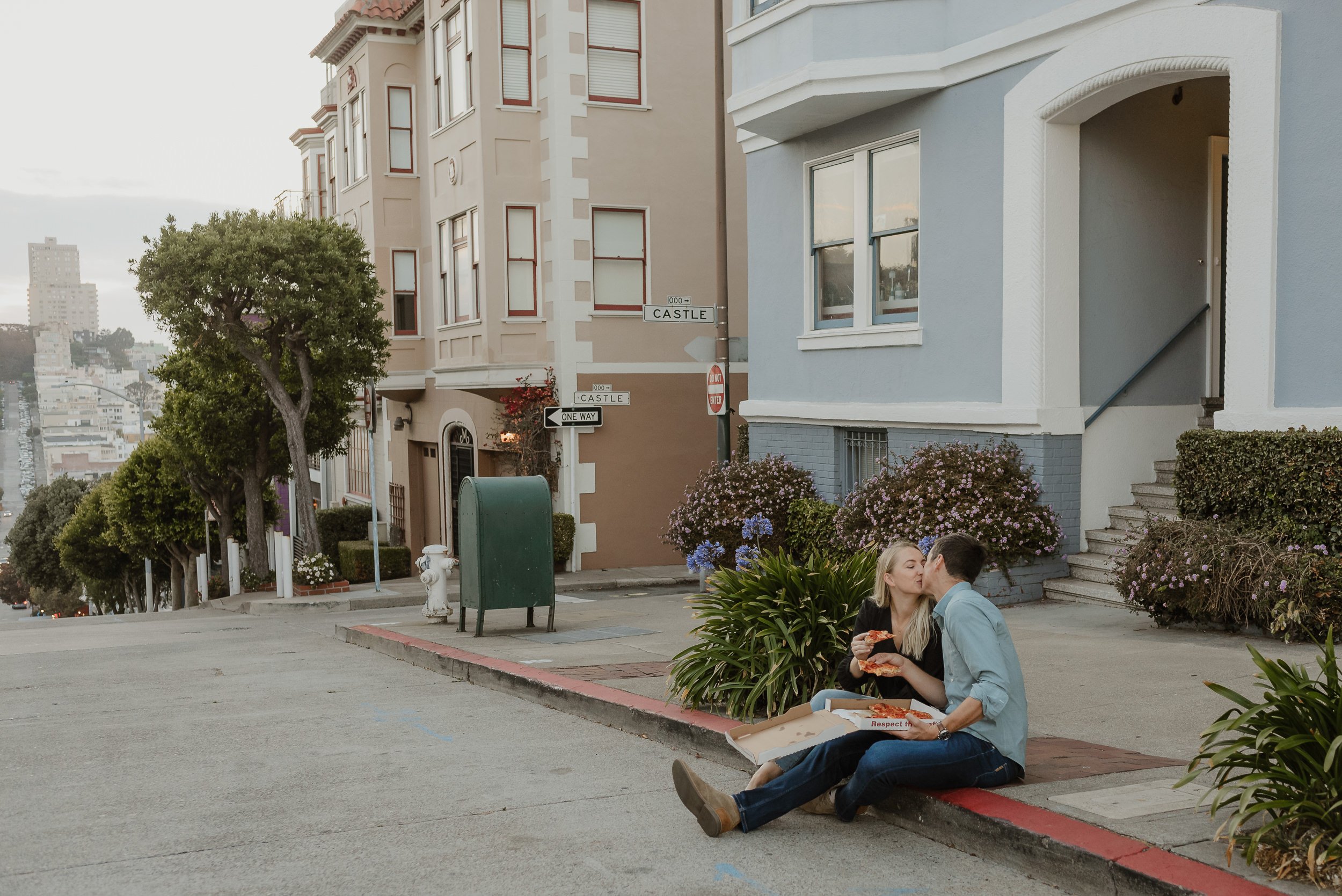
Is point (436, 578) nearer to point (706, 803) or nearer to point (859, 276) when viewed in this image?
point (859, 276)

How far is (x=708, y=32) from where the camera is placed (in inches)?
854

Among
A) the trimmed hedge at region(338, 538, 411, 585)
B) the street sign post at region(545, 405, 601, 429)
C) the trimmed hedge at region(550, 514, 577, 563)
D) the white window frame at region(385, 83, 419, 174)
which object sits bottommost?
the trimmed hedge at region(338, 538, 411, 585)

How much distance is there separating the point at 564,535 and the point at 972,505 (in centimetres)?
1046

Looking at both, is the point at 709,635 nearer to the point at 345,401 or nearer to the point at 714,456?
the point at 714,456

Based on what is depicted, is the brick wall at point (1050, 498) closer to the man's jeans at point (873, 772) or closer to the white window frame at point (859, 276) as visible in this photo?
the white window frame at point (859, 276)

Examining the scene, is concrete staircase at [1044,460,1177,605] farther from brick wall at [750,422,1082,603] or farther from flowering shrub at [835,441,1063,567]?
flowering shrub at [835,441,1063,567]

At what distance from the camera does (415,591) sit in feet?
67.9

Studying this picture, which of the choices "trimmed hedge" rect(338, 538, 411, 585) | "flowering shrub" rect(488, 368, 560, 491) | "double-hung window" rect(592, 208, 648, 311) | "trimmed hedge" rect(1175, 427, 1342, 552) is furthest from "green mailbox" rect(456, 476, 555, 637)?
"trimmed hedge" rect(338, 538, 411, 585)

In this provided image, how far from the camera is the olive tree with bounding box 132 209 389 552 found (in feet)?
66.6

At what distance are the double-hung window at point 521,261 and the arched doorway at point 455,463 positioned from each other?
3.68 meters

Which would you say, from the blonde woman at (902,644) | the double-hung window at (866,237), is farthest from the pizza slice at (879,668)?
the double-hung window at (866,237)

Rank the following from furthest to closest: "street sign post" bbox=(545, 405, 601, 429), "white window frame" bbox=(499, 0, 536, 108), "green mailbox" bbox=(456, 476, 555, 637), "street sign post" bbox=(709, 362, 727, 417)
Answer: "white window frame" bbox=(499, 0, 536, 108) → "street sign post" bbox=(545, 405, 601, 429) → "street sign post" bbox=(709, 362, 727, 417) → "green mailbox" bbox=(456, 476, 555, 637)

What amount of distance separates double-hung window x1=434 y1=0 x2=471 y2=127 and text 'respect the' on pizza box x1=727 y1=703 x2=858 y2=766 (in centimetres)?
1835

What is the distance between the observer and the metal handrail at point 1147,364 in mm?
11625
